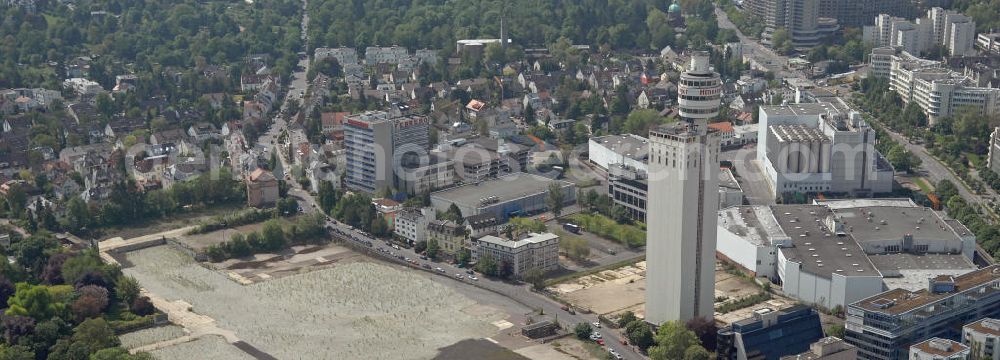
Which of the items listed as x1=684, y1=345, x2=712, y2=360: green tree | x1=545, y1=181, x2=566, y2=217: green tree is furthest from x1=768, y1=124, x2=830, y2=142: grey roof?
x1=684, y1=345, x2=712, y2=360: green tree

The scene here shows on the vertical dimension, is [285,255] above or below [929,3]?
below

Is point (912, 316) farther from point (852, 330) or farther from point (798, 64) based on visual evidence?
point (798, 64)

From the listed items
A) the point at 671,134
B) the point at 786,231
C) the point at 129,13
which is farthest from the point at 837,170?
the point at 129,13

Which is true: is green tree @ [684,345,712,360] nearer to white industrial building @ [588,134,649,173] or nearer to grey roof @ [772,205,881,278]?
grey roof @ [772,205,881,278]

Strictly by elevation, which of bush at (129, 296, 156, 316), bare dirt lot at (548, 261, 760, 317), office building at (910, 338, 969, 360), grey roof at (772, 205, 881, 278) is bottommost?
bare dirt lot at (548, 261, 760, 317)

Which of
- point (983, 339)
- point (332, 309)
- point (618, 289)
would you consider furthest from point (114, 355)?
point (983, 339)

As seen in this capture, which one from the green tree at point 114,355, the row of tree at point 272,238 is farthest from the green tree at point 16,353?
the row of tree at point 272,238

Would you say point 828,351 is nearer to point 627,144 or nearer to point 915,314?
point 915,314
